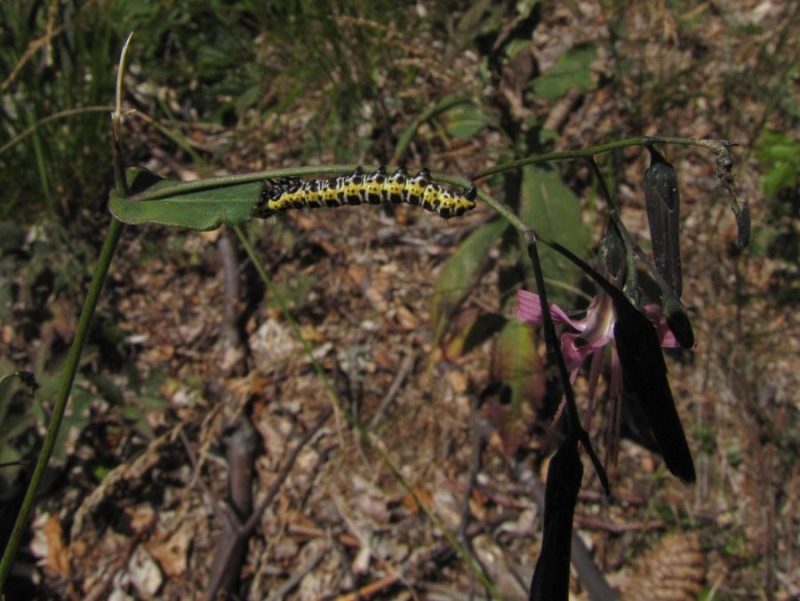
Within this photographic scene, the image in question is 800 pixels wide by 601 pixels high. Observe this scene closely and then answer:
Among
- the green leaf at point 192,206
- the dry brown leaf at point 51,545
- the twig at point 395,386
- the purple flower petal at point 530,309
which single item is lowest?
the dry brown leaf at point 51,545

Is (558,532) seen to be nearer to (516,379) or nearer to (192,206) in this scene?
(192,206)

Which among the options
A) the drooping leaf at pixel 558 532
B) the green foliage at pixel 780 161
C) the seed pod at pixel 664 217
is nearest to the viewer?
the drooping leaf at pixel 558 532

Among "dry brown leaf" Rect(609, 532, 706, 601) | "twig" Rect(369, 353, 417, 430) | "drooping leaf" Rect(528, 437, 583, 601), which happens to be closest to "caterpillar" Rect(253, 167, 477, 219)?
"drooping leaf" Rect(528, 437, 583, 601)

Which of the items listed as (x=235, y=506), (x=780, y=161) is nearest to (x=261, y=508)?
(x=235, y=506)

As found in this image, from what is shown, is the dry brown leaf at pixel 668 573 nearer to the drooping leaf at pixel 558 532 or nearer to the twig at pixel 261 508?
the twig at pixel 261 508

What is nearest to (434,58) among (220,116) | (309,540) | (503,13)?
(503,13)

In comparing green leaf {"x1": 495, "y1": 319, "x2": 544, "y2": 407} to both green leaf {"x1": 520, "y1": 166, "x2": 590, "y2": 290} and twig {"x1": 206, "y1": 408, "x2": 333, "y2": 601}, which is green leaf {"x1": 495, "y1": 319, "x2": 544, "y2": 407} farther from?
twig {"x1": 206, "y1": 408, "x2": 333, "y2": 601}

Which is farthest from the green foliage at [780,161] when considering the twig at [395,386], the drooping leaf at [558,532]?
the drooping leaf at [558,532]
